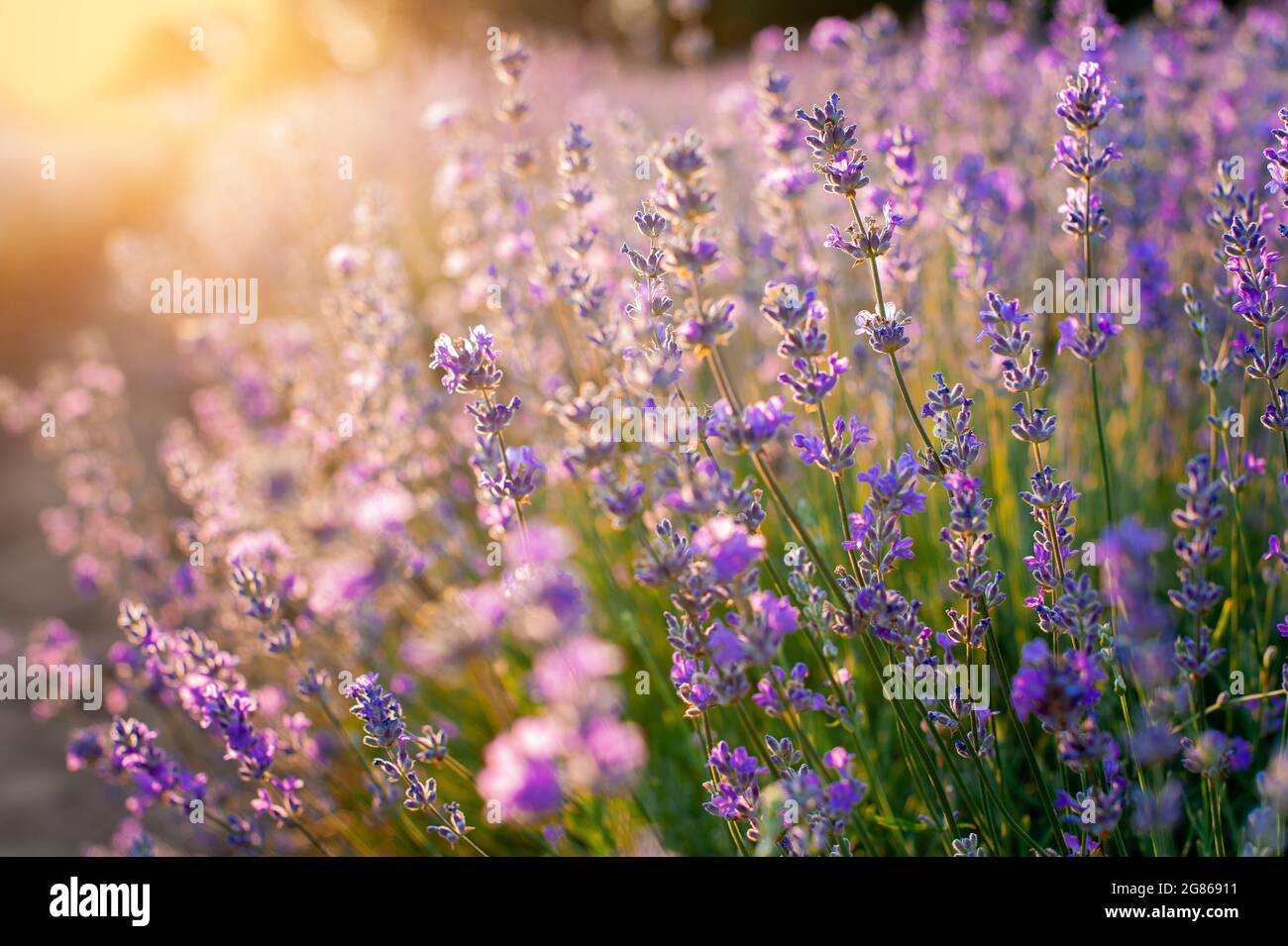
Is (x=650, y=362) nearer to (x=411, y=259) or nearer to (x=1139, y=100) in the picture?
(x=1139, y=100)

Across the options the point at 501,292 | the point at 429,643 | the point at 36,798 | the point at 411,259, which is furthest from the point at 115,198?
the point at 429,643

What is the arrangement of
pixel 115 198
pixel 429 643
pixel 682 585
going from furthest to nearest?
1. pixel 115 198
2. pixel 682 585
3. pixel 429 643

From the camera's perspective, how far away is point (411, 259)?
6281mm

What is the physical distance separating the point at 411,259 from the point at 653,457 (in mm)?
5333

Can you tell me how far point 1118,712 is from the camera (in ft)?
6.77

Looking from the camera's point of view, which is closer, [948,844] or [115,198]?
[948,844]

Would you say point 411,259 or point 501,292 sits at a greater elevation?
point 411,259

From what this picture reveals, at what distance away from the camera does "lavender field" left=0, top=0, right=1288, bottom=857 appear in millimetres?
1373

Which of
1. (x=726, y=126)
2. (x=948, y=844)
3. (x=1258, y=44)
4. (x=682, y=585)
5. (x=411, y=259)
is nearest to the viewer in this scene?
(x=682, y=585)

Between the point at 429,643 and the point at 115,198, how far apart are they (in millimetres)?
12560

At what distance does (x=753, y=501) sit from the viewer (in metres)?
1.46

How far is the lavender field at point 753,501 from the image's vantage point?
137cm

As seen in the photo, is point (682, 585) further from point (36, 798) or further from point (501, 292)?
point (36, 798)
